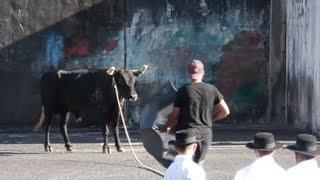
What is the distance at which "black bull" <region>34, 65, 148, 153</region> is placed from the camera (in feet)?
52.8

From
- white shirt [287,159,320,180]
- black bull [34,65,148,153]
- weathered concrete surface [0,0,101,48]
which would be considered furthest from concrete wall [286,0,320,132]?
white shirt [287,159,320,180]

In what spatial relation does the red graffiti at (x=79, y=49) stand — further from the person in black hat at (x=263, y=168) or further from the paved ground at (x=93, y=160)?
the person in black hat at (x=263, y=168)

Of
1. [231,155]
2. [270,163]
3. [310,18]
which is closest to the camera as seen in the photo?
[270,163]

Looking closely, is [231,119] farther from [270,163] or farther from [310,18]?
Answer: [270,163]

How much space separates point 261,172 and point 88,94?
32.1 feet

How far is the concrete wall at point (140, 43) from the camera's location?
69.6 feet

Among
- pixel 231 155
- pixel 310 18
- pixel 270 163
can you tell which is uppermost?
pixel 310 18

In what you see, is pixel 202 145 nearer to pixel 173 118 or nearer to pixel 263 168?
pixel 173 118

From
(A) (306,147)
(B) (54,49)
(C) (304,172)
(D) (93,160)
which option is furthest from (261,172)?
(B) (54,49)

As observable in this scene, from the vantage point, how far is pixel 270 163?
7285 millimetres

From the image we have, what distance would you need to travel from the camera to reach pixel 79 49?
21359 mm

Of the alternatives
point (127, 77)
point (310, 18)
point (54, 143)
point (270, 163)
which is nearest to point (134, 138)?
point (54, 143)

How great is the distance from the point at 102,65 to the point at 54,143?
12.5 feet

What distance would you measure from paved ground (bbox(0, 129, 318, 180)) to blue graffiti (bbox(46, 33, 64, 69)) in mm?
2792
